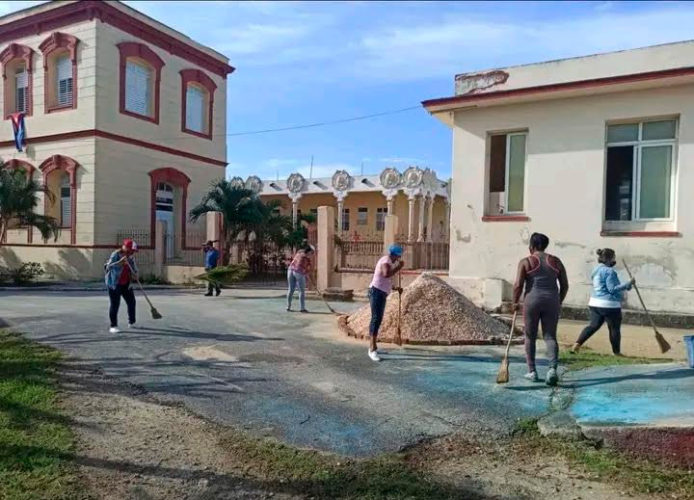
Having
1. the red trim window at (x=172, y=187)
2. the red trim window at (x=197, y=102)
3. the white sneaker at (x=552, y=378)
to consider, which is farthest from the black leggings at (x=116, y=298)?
the red trim window at (x=197, y=102)

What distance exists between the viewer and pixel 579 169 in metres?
11.8

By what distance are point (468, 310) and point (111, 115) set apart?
58.8ft

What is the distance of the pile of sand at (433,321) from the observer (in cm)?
895

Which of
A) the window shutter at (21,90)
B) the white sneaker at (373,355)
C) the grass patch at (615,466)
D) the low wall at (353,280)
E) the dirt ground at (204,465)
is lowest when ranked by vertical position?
the dirt ground at (204,465)

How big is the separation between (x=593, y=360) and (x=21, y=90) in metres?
25.2

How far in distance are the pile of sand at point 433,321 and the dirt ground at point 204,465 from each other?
426 centimetres

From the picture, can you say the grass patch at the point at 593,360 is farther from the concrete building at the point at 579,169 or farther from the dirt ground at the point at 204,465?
the concrete building at the point at 579,169

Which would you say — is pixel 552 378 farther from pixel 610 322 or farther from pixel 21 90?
pixel 21 90

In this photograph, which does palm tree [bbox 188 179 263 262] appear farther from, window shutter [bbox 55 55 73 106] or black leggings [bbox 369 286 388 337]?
black leggings [bbox 369 286 388 337]

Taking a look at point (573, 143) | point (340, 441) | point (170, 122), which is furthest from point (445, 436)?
point (170, 122)

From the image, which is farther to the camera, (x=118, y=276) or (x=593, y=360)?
(x=118, y=276)

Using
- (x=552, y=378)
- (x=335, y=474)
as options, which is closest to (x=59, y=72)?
(x=552, y=378)

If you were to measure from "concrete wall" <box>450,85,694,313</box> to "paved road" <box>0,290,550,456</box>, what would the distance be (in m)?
4.06

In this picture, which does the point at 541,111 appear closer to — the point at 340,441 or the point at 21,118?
the point at 340,441
